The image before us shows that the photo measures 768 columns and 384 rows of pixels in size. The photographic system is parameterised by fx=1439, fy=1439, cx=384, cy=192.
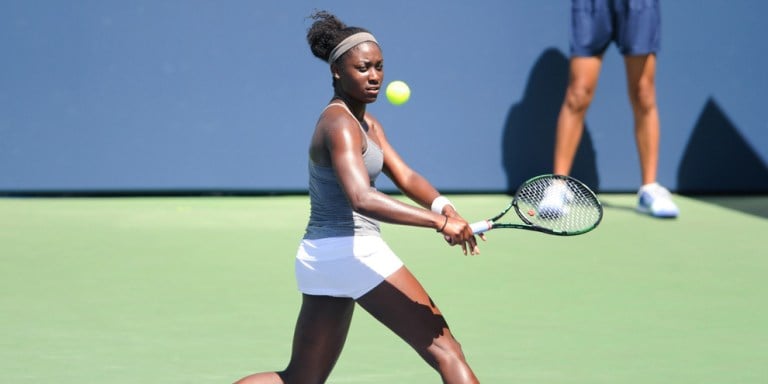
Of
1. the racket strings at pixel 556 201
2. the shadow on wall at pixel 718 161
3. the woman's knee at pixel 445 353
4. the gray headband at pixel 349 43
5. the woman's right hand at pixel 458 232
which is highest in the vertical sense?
the gray headband at pixel 349 43

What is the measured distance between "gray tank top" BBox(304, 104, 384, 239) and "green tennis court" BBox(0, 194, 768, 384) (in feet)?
2.86

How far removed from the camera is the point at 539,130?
364 inches

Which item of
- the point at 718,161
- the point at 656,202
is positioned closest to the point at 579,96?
the point at 656,202

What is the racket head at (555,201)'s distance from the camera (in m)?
4.30

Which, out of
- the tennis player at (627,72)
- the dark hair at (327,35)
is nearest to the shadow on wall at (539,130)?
the tennis player at (627,72)

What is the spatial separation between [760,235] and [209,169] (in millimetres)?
3381

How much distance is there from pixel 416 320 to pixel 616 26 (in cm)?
480

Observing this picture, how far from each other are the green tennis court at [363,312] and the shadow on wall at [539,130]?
496 mm

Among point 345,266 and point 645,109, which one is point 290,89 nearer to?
point 645,109

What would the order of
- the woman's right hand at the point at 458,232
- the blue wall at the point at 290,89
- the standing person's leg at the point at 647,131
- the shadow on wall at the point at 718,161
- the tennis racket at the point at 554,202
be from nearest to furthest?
the woman's right hand at the point at 458,232 → the tennis racket at the point at 554,202 → the standing person's leg at the point at 647,131 → the blue wall at the point at 290,89 → the shadow on wall at the point at 718,161

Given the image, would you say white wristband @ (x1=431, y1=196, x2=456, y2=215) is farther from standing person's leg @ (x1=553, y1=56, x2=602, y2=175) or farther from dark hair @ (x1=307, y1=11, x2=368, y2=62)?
standing person's leg @ (x1=553, y1=56, x2=602, y2=175)

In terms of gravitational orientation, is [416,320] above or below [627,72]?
above

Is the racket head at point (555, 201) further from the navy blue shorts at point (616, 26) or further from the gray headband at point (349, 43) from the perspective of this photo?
the navy blue shorts at point (616, 26)

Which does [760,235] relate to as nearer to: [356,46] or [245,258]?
[245,258]
